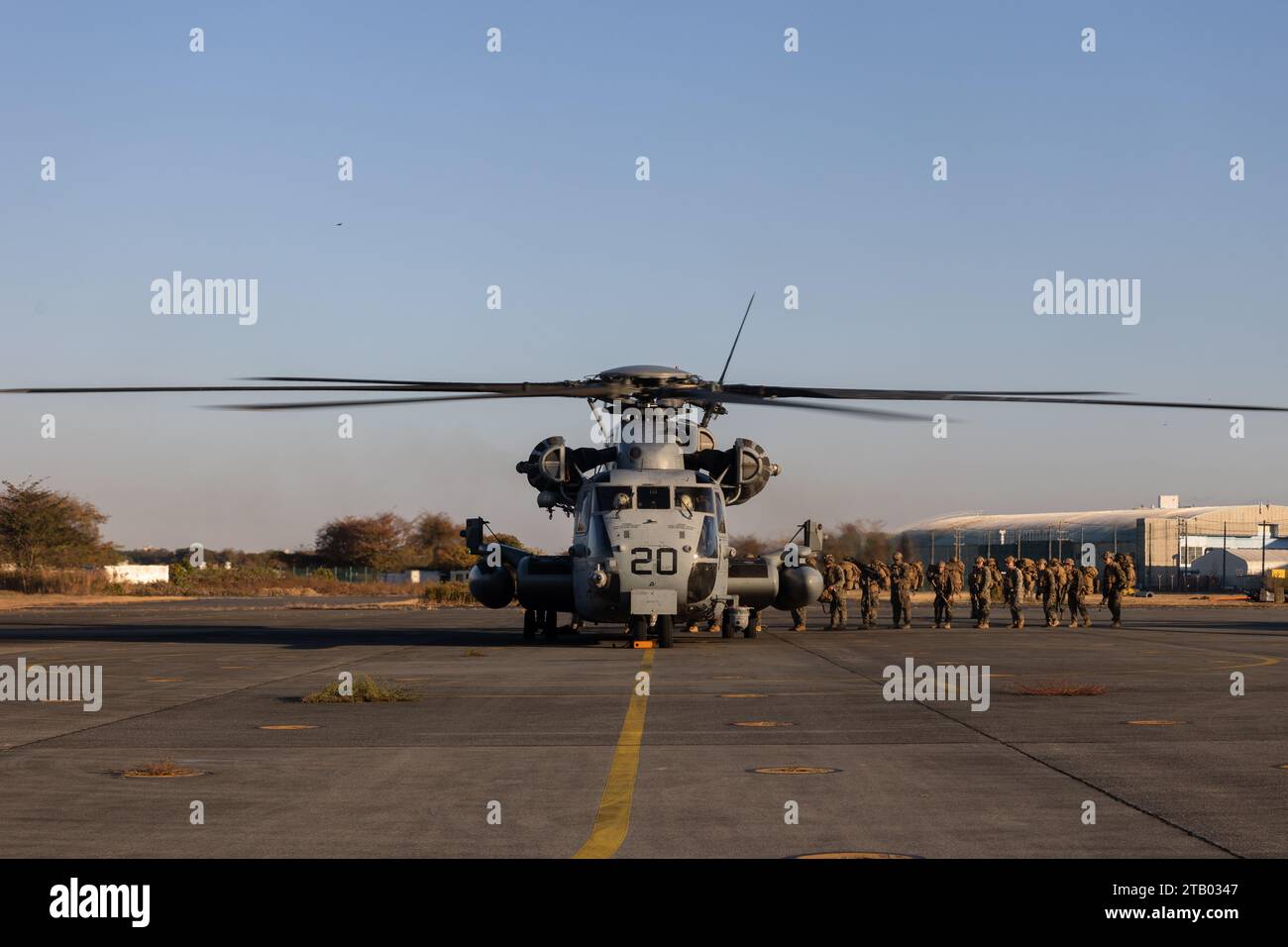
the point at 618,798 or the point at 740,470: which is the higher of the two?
the point at 740,470

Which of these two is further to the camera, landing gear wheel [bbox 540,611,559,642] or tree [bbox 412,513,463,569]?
tree [bbox 412,513,463,569]

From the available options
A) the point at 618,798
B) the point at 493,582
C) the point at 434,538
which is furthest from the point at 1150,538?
the point at 618,798

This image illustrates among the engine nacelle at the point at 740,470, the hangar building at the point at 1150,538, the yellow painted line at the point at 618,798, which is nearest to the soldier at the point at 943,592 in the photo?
the engine nacelle at the point at 740,470

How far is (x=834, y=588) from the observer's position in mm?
39719

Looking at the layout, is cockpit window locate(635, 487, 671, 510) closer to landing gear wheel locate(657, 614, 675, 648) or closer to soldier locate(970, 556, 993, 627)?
landing gear wheel locate(657, 614, 675, 648)

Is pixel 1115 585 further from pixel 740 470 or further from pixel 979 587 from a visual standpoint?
pixel 740 470

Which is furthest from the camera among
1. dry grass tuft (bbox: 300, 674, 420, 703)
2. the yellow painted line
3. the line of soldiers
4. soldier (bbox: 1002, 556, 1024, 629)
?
soldier (bbox: 1002, 556, 1024, 629)

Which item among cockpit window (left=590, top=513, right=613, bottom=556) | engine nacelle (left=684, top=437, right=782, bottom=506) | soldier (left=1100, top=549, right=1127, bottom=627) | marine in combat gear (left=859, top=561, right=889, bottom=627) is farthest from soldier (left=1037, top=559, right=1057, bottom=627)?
cockpit window (left=590, top=513, right=613, bottom=556)

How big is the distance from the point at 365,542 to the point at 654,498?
115 meters

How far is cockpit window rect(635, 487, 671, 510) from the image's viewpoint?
90.9 ft

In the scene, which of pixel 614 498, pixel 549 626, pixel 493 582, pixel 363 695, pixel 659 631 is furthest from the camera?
pixel 549 626

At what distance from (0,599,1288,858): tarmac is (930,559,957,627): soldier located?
15.4 metres

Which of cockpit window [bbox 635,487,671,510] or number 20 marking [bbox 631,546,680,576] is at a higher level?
cockpit window [bbox 635,487,671,510]

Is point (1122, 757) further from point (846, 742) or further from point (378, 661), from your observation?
point (378, 661)
